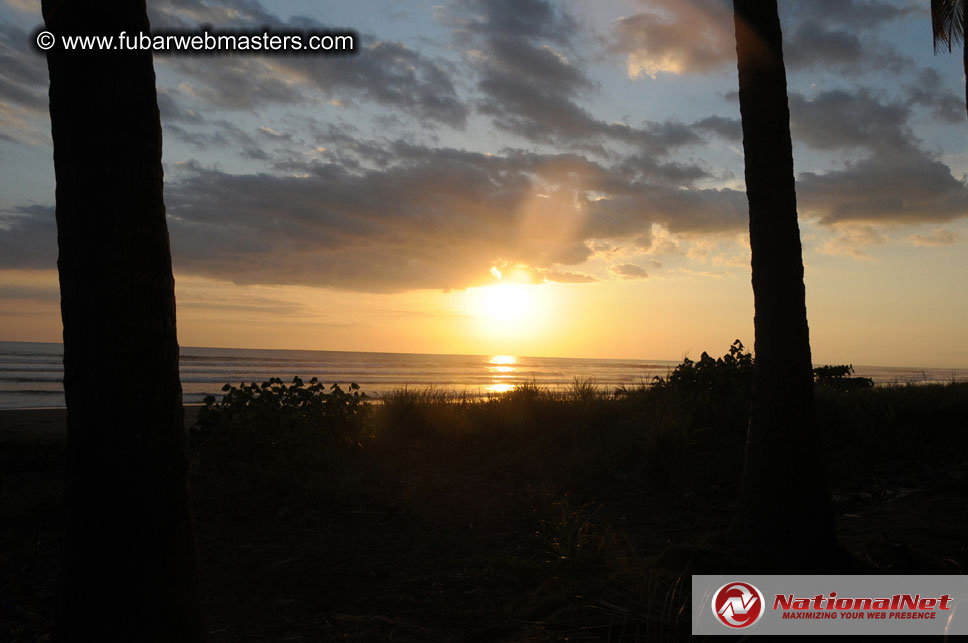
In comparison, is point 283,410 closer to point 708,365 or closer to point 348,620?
point 348,620

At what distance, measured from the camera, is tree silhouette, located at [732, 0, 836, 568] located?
4.45 m

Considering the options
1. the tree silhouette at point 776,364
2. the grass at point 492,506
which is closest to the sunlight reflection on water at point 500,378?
the grass at point 492,506

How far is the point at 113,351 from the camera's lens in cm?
293

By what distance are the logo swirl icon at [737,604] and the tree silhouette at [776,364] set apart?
1.80ft

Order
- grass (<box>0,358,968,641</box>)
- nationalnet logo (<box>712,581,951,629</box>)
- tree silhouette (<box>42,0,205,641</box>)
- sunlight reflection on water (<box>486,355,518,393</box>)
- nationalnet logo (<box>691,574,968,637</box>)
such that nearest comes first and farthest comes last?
tree silhouette (<box>42,0,205,641</box>), nationalnet logo (<box>691,574,968,637</box>), nationalnet logo (<box>712,581,951,629</box>), grass (<box>0,358,968,641</box>), sunlight reflection on water (<box>486,355,518,393</box>)

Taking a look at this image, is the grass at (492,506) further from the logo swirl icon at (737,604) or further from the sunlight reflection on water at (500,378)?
the sunlight reflection on water at (500,378)

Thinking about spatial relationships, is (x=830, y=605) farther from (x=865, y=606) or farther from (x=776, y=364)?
(x=776, y=364)

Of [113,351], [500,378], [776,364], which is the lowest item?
[500,378]

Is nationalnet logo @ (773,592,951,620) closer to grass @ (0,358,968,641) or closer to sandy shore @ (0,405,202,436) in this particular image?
grass @ (0,358,968,641)

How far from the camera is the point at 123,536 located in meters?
3.00

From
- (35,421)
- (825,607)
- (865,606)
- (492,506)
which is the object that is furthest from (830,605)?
(35,421)

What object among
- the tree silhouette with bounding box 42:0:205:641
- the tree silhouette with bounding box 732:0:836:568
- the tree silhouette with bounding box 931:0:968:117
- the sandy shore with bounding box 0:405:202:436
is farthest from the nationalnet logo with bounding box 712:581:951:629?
the sandy shore with bounding box 0:405:202:436

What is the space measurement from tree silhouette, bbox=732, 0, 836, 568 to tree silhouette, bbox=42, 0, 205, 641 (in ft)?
12.3

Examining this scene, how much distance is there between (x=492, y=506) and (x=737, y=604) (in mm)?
3593
